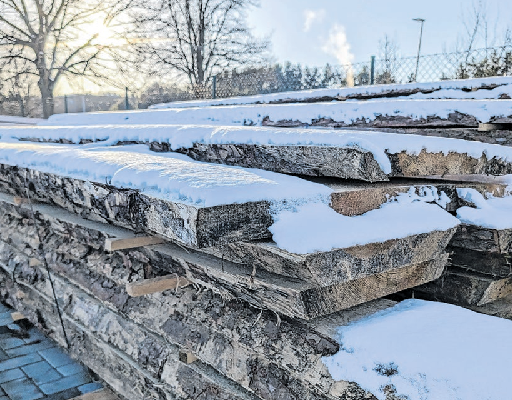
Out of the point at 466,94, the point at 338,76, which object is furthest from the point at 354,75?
the point at 466,94

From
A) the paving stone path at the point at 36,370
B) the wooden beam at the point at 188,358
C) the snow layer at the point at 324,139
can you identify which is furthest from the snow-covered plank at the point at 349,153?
the paving stone path at the point at 36,370

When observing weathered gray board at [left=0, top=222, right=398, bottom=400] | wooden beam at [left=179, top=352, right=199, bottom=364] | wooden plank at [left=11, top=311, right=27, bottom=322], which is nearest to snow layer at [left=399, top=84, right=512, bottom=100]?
weathered gray board at [left=0, top=222, right=398, bottom=400]

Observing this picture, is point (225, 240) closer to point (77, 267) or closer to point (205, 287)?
point (205, 287)

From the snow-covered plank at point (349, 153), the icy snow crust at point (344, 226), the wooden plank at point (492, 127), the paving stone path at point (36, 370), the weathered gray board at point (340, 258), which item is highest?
the wooden plank at point (492, 127)

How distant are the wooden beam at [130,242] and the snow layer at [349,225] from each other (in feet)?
2.81

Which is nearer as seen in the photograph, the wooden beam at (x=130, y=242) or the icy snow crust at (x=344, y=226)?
the icy snow crust at (x=344, y=226)

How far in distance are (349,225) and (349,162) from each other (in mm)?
305

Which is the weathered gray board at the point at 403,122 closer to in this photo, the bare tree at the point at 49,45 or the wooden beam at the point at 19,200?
the wooden beam at the point at 19,200

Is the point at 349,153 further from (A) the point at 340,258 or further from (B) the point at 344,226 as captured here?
(A) the point at 340,258

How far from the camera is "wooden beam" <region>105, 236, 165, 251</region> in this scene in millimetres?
2213

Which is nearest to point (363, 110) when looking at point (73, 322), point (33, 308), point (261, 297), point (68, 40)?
point (261, 297)

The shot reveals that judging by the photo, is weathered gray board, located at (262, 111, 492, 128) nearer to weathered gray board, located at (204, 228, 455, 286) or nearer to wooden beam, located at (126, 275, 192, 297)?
weathered gray board, located at (204, 228, 455, 286)

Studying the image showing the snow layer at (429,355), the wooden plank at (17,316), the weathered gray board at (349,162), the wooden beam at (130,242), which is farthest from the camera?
the wooden plank at (17,316)

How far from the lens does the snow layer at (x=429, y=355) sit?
1347 millimetres
